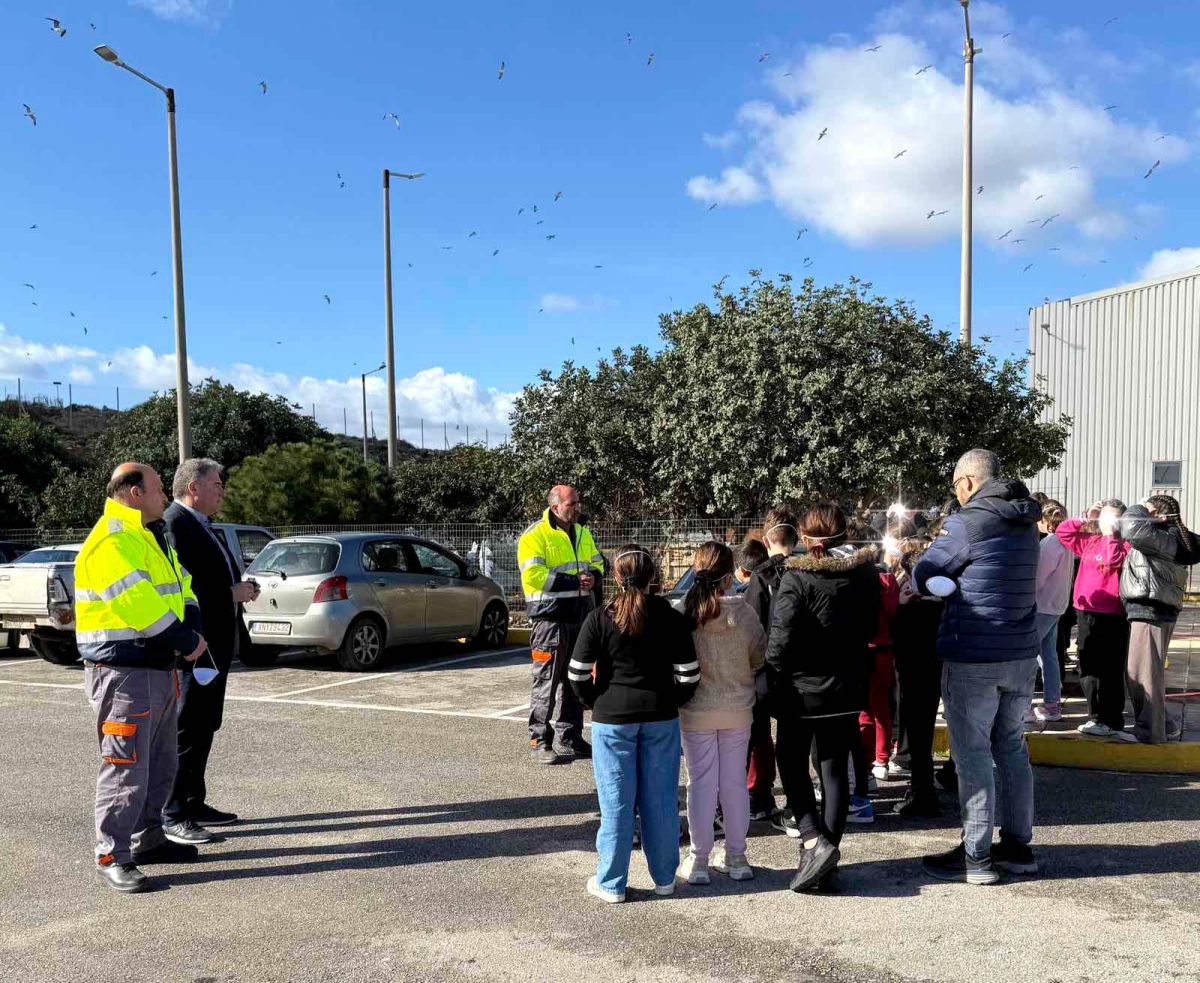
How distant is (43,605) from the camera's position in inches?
476

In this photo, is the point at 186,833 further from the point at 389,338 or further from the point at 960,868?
the point at 389,338

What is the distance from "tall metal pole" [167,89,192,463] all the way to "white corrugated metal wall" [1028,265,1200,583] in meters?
17.3

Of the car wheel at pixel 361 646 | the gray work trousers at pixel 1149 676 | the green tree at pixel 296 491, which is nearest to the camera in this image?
the gray work trousers at pixel 1149 676

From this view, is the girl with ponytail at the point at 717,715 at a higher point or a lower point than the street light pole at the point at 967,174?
lower

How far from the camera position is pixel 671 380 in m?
19.0

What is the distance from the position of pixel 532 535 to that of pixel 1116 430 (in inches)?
850

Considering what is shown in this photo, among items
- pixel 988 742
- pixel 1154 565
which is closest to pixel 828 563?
pixel 988 742

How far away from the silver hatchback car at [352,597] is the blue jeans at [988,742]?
7.71 m

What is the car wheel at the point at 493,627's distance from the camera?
1329 cm

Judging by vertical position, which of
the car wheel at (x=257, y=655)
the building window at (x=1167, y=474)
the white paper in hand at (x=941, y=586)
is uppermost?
the building window at (x=1167, y=474)

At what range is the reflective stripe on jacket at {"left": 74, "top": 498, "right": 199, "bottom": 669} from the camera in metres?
4.91

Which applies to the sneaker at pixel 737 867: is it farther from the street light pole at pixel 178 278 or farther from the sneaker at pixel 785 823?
the street light pole at pixel 178 278

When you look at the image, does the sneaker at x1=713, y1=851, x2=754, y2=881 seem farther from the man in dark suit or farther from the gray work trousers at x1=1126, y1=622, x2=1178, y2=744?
the gray work trousers at x1=1126, y1=622, x2=1178, y2=744

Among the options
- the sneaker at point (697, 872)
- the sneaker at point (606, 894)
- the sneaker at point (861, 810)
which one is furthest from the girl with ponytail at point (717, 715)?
the sneaker at point (861, 810)
